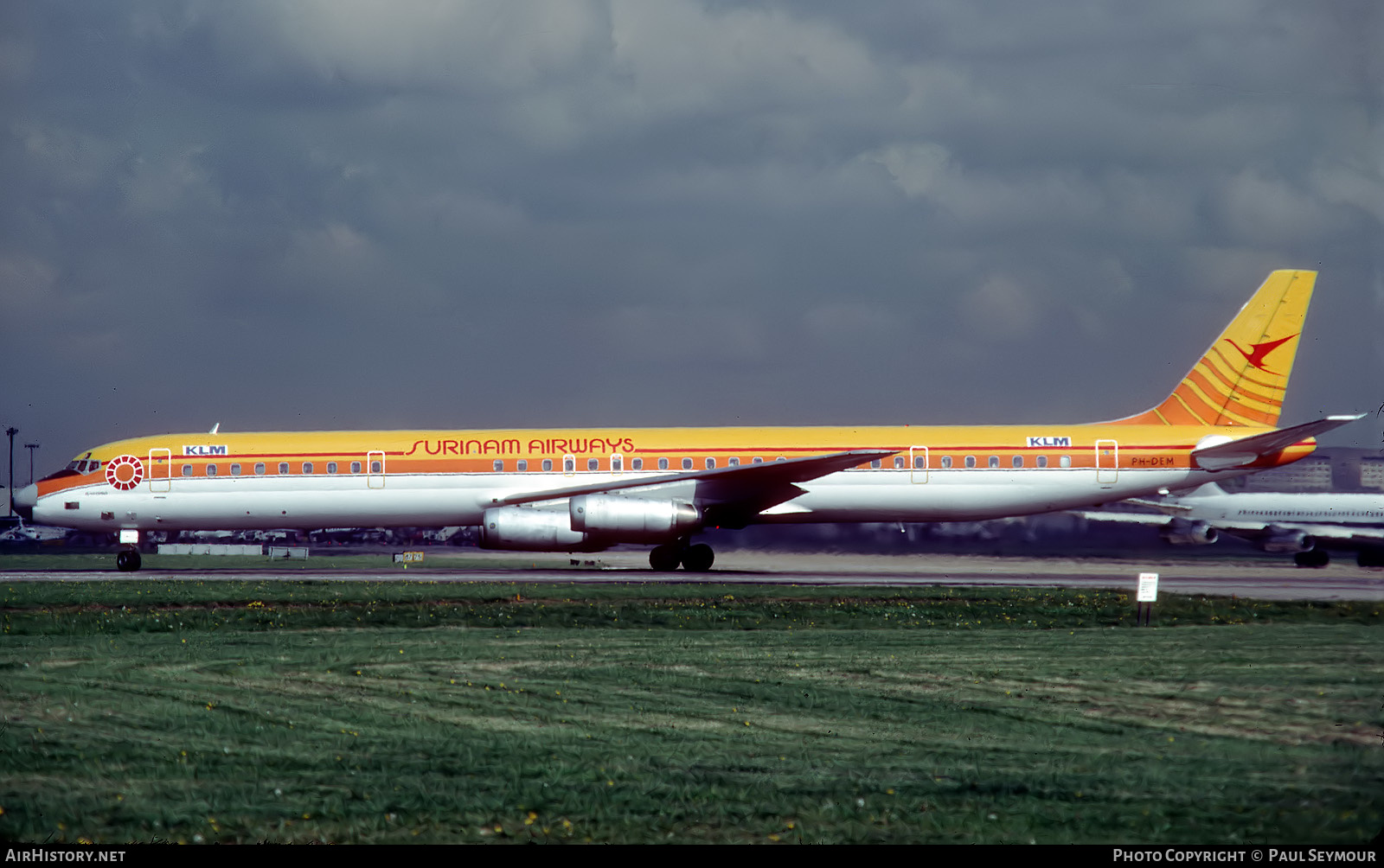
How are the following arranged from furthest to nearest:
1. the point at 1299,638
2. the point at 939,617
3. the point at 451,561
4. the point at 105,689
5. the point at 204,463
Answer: the point at 451,561
the point at 204,463
the point at 939,617
the point at 1299,638
the point at 105,689

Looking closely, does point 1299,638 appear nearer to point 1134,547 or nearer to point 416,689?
point 416,689

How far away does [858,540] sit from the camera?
111 feet

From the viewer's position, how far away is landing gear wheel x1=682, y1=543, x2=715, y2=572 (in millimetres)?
31516

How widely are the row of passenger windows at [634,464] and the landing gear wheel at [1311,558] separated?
11.6 m

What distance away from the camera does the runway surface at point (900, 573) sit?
2627cm

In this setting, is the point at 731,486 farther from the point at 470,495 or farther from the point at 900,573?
the point at 470,495

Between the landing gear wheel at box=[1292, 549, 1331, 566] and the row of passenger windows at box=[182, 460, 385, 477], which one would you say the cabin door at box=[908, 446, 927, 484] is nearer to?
the row of passenger windows at box=[182, 460, 385, 477]

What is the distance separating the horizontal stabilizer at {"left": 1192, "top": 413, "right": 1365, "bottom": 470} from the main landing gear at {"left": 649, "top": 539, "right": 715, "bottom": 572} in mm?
12469

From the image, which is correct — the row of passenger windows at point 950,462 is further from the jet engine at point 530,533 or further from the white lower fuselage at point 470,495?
the jet engine at point 530,533

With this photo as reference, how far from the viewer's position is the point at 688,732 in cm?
934

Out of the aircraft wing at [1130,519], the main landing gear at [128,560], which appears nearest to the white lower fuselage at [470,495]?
the main landing gear at [128,560]

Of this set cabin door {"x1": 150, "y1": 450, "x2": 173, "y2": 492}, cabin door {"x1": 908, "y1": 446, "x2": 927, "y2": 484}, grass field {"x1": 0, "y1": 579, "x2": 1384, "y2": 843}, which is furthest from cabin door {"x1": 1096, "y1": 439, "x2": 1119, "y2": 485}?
cabin door {"x1": 150, "y1": 450, "x2": 173, "y2": 492}

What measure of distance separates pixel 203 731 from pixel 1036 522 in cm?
→ 2897

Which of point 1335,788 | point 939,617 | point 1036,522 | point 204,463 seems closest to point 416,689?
point 1335,788
